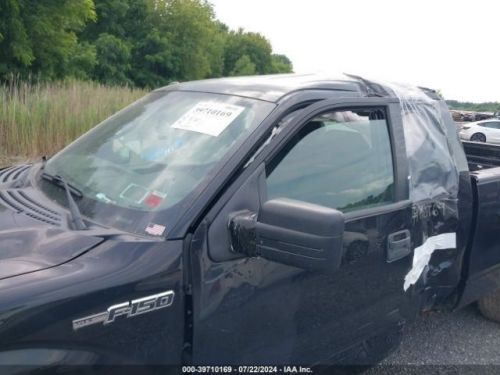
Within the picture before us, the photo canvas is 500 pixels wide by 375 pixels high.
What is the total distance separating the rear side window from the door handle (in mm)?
176

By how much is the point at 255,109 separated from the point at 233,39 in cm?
7040

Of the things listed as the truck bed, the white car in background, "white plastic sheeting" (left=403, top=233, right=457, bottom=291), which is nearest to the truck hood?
"white plastic sheeting" (left=403, top=233, right=457, bottom=291)

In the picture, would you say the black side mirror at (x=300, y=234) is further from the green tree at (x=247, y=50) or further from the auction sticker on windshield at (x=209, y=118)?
the green tree at (x=247, y=50)

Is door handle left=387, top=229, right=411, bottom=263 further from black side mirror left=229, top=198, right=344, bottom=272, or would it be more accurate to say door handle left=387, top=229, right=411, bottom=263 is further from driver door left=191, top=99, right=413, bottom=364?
black side mirror left=229, top=198, right=344, bottom=272

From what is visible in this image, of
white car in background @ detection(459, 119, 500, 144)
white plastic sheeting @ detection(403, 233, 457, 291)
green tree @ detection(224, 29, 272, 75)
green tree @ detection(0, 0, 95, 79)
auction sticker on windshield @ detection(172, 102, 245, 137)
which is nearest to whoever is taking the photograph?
auction sticker on windshield @ detection(172, 102, 245, 137)

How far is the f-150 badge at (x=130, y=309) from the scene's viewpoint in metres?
1.62

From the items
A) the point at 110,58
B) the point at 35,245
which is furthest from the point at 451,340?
the point at 110,58

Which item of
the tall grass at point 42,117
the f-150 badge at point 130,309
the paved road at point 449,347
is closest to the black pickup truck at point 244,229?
the f-150 badge at point 130,309

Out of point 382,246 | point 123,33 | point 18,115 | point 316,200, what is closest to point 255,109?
point 316,200

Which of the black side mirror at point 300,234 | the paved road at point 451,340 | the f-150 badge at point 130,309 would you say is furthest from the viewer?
the paved road at point 451,340

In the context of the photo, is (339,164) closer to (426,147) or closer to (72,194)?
(426,147)

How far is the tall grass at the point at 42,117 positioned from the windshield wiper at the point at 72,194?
624 cm

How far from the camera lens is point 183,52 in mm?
42250

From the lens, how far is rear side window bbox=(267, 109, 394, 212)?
90.7 inches
